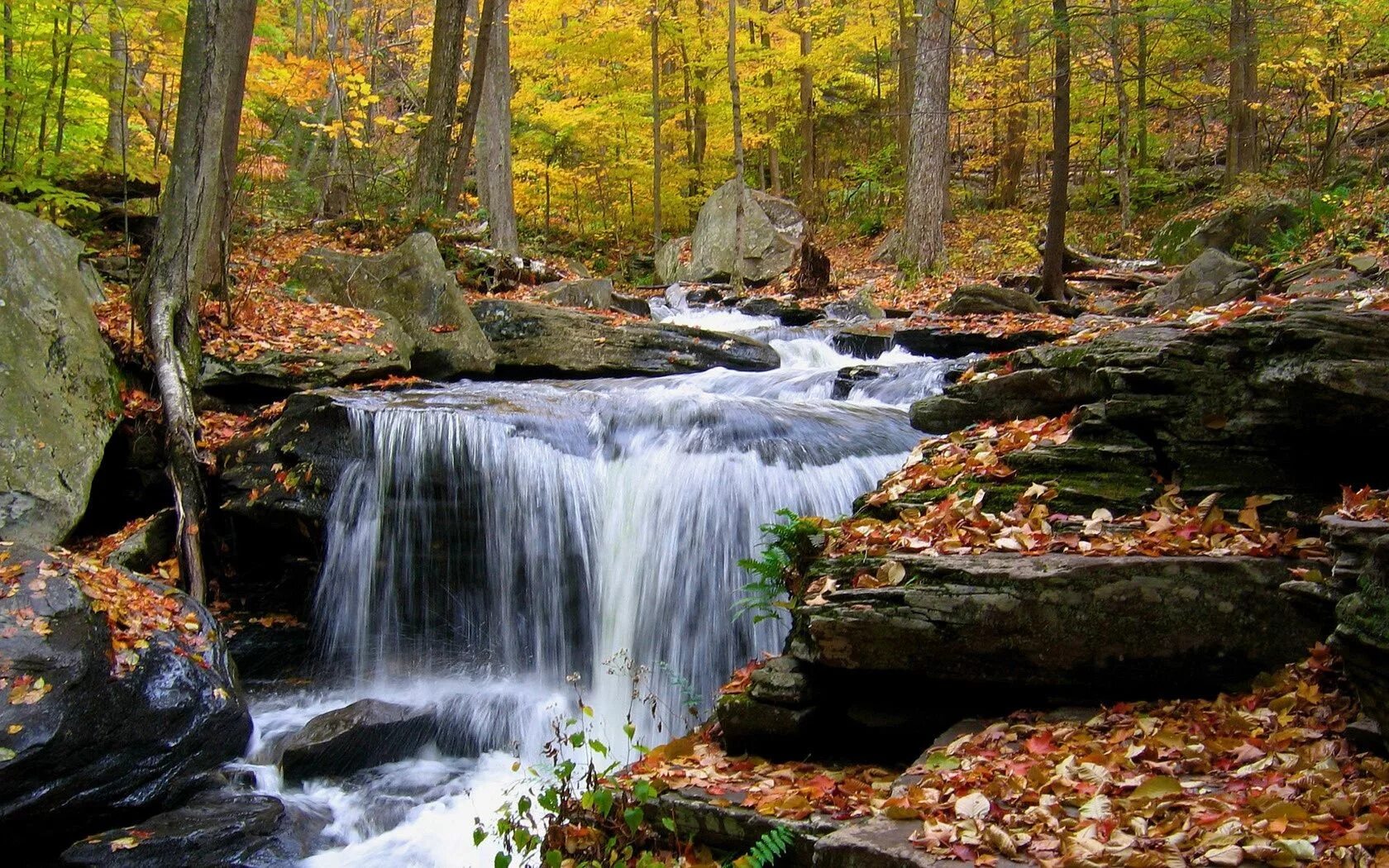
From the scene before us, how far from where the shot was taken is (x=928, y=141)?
17.1 meters

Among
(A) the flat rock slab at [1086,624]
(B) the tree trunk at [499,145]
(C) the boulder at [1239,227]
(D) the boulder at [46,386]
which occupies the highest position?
(B) the tree trunk at [499,145]

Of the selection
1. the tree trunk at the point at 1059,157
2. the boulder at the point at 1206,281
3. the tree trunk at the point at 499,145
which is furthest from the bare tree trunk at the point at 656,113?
the boulder at the point at 1206,281

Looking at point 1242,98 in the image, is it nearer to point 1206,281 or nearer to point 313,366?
point 1206,281

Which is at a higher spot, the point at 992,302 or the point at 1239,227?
the point at 1239,227

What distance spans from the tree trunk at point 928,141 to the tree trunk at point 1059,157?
394 centimetres

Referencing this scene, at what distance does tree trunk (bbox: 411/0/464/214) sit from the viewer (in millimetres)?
14570

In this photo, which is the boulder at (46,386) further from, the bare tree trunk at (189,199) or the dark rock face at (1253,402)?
the dark rock face at (1253,402)

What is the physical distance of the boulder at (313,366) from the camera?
910 cm

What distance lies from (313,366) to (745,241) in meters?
12.5

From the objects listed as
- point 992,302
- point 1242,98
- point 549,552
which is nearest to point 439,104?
point 992,302

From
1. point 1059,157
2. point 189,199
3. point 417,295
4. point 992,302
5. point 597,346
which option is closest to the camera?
point 189,199

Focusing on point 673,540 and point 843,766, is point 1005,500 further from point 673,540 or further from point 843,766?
point 673,540

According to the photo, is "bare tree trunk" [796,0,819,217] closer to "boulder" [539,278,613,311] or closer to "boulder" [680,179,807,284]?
"boulder" [680,179,807,284]

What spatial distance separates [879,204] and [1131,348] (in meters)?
19.9
